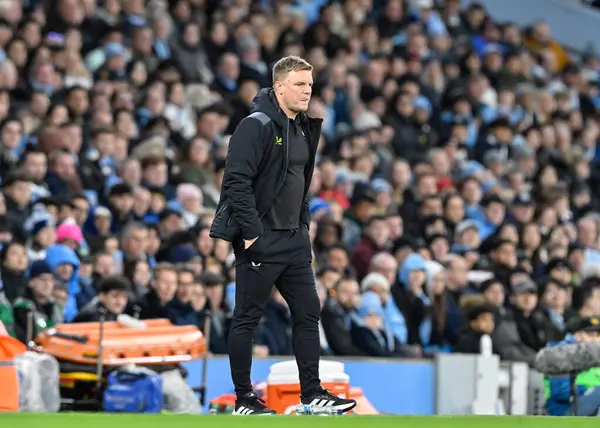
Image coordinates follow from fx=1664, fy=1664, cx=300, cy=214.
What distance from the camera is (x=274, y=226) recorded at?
27.0 ft

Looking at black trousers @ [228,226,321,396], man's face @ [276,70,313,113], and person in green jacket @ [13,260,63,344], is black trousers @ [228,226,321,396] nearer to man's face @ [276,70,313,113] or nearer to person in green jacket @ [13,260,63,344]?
man's face @ [276,70,313,113]

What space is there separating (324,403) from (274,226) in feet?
2.98

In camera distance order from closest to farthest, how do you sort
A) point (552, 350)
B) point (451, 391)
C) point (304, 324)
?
point (304, 324), point (552, 350), point (451, 391)

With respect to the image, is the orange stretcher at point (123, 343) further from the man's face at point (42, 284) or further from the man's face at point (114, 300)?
the man's face at point (42, 284)

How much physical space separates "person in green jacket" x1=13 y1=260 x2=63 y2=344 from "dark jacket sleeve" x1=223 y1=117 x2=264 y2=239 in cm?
373

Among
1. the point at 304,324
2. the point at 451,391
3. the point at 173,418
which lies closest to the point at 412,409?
the point at 451,391

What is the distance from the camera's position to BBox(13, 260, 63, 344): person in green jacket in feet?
37.6

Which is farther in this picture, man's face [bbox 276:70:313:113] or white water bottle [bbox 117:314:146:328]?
white water bottle [bbox 117:314:146:328]

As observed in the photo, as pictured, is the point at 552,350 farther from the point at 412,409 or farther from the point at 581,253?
the point at 581,253

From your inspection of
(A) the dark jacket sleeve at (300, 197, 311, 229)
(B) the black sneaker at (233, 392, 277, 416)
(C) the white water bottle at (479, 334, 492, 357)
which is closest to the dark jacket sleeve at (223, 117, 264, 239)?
(A) the dark jacket sleeve at (300, 197, 311, 229)

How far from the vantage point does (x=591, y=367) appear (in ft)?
35.7

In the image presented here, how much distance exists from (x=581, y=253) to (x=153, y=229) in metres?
5.43

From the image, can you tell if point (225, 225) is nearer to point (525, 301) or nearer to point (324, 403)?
point (324, 403)

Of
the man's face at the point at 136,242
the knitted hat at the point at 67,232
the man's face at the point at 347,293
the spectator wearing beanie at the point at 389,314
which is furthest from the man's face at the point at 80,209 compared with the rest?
the spectator wearing beanie at the point at 389,314
